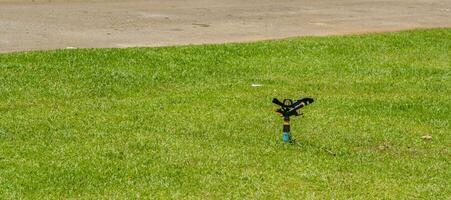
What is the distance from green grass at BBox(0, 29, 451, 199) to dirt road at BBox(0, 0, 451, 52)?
4.23 ft

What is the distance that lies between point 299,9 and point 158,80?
7671mm

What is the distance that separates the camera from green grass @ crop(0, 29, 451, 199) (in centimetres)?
645

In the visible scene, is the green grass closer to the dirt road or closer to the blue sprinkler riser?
the blue sprinkler riser

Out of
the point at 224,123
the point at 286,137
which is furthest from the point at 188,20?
the point at 286,137

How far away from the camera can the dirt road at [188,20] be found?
12.8 m

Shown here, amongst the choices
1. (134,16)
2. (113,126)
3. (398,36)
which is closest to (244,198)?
(113,126)

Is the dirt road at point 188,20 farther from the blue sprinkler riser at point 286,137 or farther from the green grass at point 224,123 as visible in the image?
the blue sprinkler riser at point 286,137

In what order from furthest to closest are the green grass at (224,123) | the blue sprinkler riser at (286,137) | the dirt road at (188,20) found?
1. the dirt road at (188,20)
2. the blue sprinkler riser at (286,137)
3. the green grass at (224,123)

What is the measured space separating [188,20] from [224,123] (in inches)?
284

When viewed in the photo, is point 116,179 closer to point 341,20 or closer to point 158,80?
point 158,80

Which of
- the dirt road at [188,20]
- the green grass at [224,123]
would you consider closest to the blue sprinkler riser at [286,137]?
the green grass at [224,123]

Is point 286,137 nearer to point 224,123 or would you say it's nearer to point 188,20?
point 224,123

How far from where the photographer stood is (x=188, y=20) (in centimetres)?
1517

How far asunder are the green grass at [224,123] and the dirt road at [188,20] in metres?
1.29
